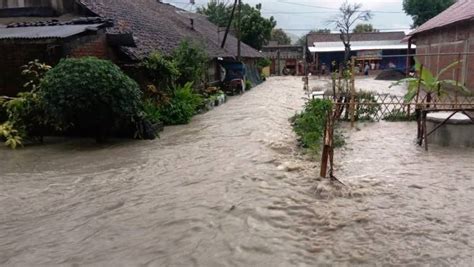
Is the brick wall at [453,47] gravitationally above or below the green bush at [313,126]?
above

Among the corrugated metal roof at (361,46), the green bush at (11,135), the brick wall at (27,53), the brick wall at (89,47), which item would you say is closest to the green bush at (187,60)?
the brick wall at (89,47)

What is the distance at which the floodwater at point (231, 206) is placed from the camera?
4746 millimetres

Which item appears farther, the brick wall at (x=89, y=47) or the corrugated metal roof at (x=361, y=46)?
the corrugated metal roof at (x=361, y=46)

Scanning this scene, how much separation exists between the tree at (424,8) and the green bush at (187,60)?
123ft

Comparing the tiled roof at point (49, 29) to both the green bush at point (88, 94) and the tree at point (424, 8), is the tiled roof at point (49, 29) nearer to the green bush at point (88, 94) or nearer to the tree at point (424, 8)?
the green bush at point (88, 94)

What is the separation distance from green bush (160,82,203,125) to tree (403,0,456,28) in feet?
128

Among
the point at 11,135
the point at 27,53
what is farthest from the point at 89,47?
the point at 11,135

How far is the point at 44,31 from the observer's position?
35.2 ft

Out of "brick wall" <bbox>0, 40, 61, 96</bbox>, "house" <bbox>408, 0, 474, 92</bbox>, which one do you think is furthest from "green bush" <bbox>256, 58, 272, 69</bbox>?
"brick wall" <bbox>0, 40, 61, 96</bbox>

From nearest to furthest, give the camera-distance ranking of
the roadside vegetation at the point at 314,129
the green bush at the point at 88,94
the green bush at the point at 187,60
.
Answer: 1. the green bush at the point at 88,94
2. the roadside vegetation at the point at 314,129
3. the green bush at the point at 187,60

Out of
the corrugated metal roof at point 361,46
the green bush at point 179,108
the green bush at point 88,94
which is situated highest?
the corrugated metal roof at point 361,46

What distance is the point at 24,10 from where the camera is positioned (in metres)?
14.2

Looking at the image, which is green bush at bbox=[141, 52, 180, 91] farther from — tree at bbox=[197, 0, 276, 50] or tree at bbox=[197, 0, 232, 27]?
tree at bbox=[197, 0, 232, 27]

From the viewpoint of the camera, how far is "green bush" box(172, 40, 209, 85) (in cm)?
1577
